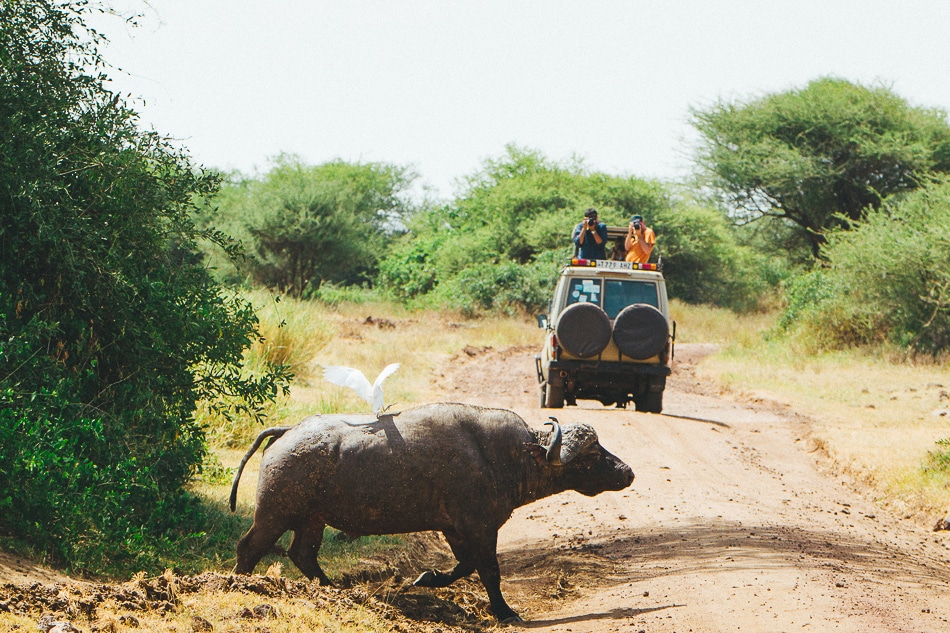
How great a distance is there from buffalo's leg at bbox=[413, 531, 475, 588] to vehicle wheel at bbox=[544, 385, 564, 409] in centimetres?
798

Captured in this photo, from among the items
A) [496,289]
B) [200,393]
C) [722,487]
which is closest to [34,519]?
[200,393]

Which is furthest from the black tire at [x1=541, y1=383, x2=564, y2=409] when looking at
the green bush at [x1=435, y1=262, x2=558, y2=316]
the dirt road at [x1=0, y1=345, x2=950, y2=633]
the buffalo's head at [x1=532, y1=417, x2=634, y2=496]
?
the green bush at [x1=435, y1=262, x2=558, y2=316]

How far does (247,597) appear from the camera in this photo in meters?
5.05

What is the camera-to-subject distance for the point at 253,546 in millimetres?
5867

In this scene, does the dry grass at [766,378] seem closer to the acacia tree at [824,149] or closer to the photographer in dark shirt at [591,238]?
the photographer in dark shirt at [591,238]

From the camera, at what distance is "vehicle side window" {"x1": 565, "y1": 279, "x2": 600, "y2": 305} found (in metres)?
14.1

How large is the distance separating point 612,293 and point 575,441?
26.6 feet

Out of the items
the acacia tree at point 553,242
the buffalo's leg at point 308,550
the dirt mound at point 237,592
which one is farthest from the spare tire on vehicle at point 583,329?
the acacia tree at point 553,242

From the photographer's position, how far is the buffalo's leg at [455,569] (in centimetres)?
611

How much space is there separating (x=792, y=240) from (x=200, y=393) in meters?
37.8

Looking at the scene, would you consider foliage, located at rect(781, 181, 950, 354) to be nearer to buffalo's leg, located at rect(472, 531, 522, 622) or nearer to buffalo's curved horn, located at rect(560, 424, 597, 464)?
buffalo's curved horn, located at rect(560, 424, 597, 464)

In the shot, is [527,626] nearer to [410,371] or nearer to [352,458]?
[352,458]

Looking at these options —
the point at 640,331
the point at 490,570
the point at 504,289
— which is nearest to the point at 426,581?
the point at 490,570

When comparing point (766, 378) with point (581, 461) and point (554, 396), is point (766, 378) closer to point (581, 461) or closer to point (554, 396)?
point (554, 396)
